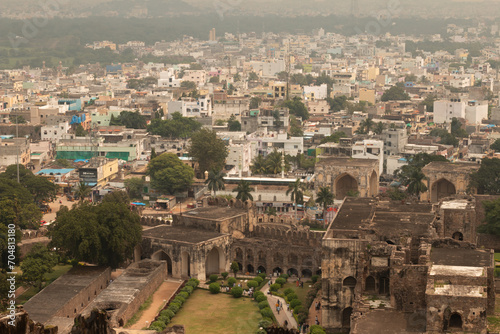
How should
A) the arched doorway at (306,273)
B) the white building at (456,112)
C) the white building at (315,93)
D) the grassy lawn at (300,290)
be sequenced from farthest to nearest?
the white building at (315,93) → the white building at (456,112) → the arched doorway at (306,273) → the grassy lawn at (300,290)

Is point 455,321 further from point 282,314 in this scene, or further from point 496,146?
point 496,146

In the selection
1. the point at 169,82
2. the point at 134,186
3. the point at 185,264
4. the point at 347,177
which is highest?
the point at 169,82

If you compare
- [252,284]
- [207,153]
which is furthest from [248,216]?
[207,153]

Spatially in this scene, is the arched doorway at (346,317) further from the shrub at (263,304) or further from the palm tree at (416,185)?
the palm tree at (416,185)

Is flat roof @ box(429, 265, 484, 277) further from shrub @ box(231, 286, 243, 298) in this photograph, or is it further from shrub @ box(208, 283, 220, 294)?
shrub @ box(208, 283, 220, 294)

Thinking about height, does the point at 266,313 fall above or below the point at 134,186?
below

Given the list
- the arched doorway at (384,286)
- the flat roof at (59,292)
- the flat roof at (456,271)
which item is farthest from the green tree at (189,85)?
the flat roof at (456,271)
